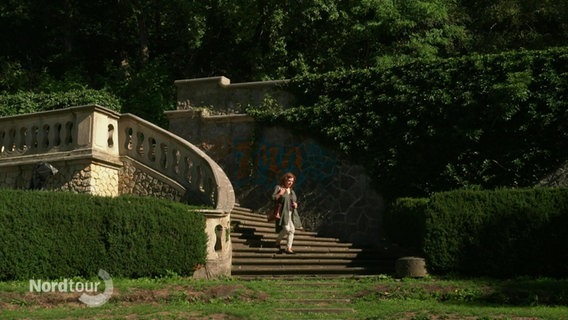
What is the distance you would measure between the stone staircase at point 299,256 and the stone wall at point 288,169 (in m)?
0.92

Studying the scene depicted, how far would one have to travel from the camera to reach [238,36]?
24609 mm

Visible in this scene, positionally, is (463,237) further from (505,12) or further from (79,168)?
(505,12)

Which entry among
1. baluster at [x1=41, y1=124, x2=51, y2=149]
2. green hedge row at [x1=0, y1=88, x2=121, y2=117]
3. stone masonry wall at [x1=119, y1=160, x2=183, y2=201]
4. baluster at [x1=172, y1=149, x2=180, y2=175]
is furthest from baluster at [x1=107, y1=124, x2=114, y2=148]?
green hedge row at [x1=0, y1=88, x2=121, y2=117]

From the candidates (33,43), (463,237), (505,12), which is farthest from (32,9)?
(463,237)

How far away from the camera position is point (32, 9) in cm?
2691

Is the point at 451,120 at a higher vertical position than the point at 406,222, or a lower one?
higher

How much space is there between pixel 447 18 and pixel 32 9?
14.8 meters

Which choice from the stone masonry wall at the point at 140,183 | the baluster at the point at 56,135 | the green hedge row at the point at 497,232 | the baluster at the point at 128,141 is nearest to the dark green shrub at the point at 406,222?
the green hedge row at the point at 497,232

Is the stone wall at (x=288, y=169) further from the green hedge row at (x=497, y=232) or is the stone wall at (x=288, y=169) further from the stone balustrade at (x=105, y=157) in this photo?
the green hedge row at (x=497, y=232)

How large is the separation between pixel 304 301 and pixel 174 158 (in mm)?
6915

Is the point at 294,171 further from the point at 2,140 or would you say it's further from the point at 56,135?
the point at 2,140

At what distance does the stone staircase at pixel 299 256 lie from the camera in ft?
46.9

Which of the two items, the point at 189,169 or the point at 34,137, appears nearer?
the point at 189,169

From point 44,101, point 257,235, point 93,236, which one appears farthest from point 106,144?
point 44,101
